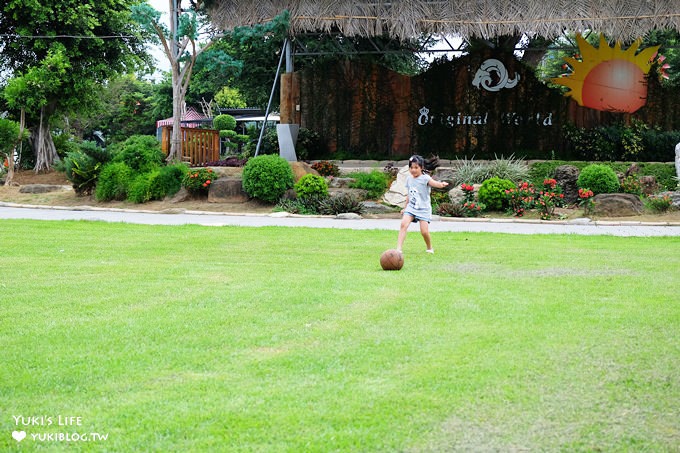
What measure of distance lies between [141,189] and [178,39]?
166 inches

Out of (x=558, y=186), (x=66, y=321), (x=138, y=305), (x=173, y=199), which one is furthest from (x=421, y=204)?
(x=173, y=199)

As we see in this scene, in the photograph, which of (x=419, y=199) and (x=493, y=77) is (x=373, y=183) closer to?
(x=493, y=77)

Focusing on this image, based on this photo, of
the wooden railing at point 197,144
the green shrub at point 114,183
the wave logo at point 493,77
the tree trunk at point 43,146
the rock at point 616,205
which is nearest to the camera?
the rock at point 616,205

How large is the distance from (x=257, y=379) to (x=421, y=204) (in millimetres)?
5973

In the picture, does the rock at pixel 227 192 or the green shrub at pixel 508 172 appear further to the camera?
the rock at pixel 227 192

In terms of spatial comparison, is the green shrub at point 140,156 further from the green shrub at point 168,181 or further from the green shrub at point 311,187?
the green shrub at point 311,187

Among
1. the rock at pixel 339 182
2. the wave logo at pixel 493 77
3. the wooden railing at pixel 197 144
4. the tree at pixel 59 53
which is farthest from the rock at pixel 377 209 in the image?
the tree at pixel 59 53

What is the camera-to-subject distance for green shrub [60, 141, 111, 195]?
66.5 ft

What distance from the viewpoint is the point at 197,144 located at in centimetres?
2314

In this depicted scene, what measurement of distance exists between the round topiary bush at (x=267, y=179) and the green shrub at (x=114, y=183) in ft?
10.6

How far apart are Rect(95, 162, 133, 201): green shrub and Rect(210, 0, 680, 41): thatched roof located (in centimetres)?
458

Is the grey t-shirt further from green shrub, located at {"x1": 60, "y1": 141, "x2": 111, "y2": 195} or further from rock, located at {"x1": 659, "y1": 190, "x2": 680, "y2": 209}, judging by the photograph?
green shrub, located at {"x1": 60, "y1": 141, "x2": 111, "y2": 195}

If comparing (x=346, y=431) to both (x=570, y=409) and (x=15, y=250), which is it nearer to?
(x=570, y=409)

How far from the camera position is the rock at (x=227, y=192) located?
18.8 metres
